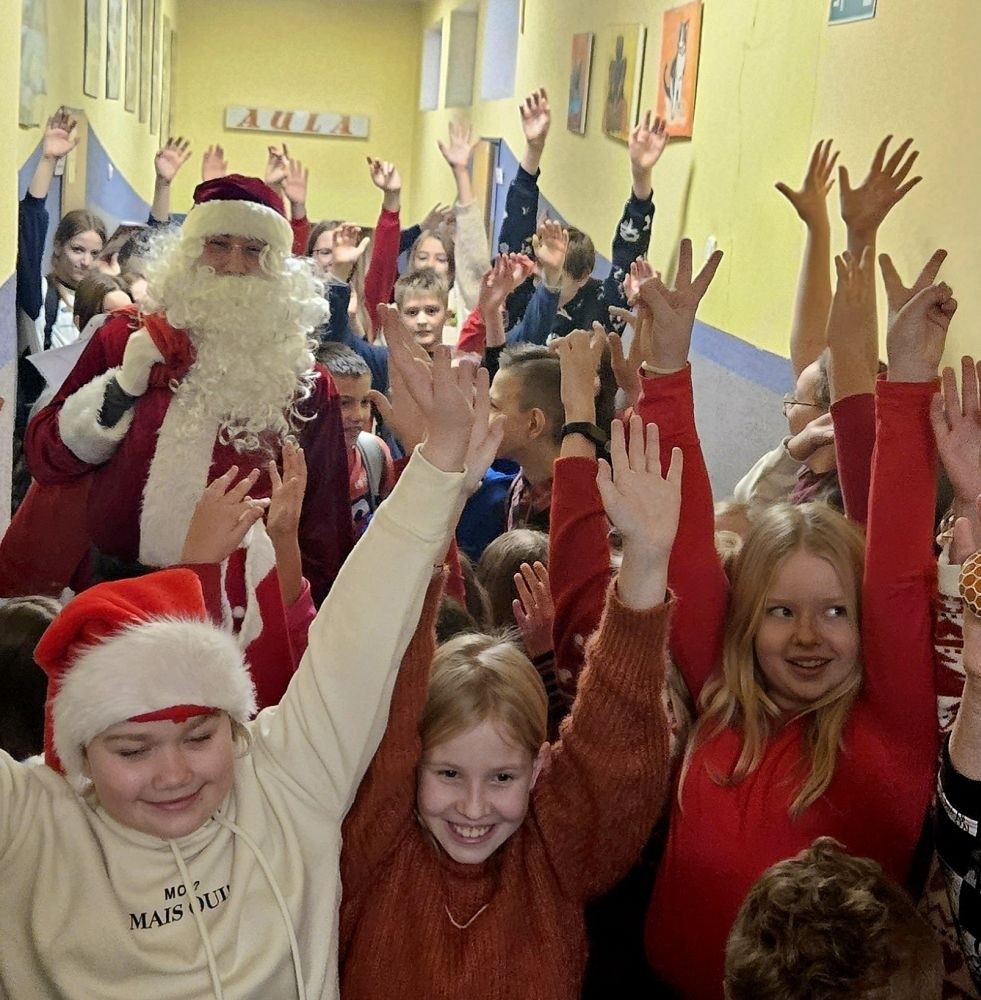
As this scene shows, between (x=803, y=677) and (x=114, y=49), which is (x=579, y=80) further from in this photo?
(x=803, y=677)

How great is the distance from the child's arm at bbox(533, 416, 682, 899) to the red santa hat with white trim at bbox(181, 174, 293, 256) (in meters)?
1.63

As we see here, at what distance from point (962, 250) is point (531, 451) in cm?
100

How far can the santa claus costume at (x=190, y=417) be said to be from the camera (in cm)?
257

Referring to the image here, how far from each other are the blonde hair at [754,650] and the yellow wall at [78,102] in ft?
9.62

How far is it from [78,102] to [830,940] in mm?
5412

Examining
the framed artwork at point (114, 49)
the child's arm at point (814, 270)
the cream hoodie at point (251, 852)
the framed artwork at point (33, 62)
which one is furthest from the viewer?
the framed artwork at point (114, 49)

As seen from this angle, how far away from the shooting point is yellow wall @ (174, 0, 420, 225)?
1057 centimetres

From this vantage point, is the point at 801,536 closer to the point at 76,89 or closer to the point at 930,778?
the point at 930,778

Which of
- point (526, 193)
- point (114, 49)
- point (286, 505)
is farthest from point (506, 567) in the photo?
point (114, 49)

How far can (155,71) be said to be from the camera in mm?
8984

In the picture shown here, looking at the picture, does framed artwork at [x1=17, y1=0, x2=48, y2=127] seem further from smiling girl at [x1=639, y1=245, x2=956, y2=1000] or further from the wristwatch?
smiling girl at [x1=639, y1=245, x2=956, y2=1000]

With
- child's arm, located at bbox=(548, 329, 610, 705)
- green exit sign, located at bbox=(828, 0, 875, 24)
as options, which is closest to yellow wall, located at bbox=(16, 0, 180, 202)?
green exit sign, located at bbox=(828, 0, 875, 24)

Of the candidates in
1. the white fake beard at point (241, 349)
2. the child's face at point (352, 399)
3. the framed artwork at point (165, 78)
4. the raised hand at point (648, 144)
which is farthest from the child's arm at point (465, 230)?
the framed artwork at point (165, 78)

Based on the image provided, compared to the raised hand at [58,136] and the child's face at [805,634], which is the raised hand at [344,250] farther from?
the child's face at [805,634]
